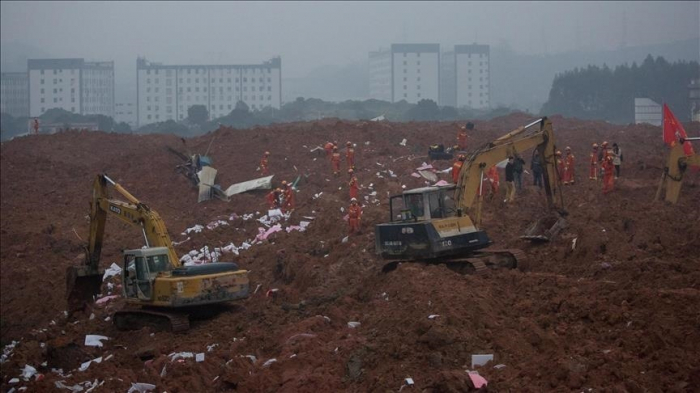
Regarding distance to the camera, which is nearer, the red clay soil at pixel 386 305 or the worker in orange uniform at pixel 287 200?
the red clay soil at pixel 386 305

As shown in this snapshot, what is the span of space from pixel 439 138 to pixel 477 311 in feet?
75.5

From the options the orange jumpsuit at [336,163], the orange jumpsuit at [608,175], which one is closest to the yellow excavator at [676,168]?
the orange jumpsuit at [608,175]

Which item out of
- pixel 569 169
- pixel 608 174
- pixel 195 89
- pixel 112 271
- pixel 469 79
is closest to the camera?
pixel 112 271

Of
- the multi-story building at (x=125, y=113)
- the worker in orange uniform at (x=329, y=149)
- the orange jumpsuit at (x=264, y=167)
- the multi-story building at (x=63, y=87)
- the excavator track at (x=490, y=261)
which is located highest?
the multi-story building at (x=63, y=87)

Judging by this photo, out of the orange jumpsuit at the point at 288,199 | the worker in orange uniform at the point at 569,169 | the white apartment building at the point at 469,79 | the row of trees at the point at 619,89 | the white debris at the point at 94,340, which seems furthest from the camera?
the white apartment building at the point at 469,79

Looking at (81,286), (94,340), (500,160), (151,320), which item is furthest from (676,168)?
(81,286)

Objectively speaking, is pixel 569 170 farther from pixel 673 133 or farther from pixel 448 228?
pixel 448 228

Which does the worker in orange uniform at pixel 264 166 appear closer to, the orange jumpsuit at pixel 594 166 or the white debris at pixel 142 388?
the orange jumpsuit at pixel 594 166

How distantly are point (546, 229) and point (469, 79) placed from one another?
85.7 metres

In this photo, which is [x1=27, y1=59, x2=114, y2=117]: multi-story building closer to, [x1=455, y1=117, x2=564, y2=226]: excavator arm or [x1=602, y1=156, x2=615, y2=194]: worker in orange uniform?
[x1=602, y1=156, x2=615, y2=194]: worker in orange uniform

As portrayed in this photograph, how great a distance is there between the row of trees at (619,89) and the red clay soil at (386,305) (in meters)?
8.41

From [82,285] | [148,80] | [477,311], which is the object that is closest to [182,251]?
[82,285]

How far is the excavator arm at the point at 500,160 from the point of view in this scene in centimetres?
1627

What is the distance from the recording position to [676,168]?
20.0m
